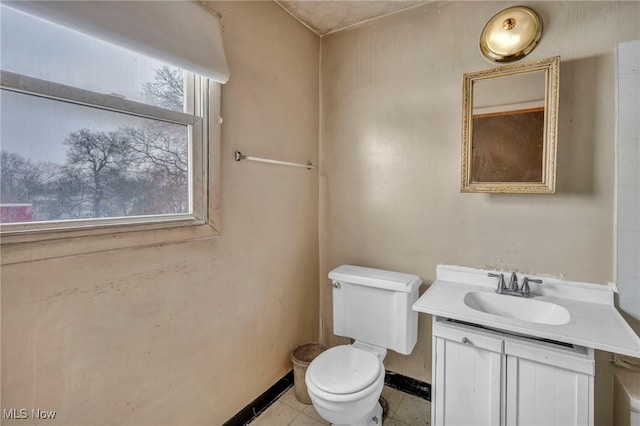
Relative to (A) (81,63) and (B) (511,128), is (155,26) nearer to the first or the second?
(A) (81,63)

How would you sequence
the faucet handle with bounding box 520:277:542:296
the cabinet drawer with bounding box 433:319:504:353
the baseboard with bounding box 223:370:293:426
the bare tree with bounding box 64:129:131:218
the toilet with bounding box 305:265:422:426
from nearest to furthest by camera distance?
the bare tree with bounding box 64:129:131:218, the cabinet drawer with bounding box 433:319:504:353, the toilet with bounding box 305:265:422:426, the faucet handle with bounding box 520:277:542:296, the baseboard with bounding box 223:370:293:426

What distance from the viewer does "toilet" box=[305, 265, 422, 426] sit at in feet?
4.64

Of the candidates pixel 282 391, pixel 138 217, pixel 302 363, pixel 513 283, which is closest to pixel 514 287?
pixel 513 283

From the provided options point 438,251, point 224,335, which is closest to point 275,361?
point 224,335

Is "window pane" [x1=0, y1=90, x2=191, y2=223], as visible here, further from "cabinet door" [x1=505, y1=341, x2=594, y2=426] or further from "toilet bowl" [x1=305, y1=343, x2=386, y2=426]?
"cabinet door" [x1=505, y1=341, x2=594, y2=426]

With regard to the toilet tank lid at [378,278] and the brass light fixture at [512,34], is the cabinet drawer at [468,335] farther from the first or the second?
the brass light fixture at [512,34]

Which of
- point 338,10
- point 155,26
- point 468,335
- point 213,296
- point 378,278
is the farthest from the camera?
point 338,10

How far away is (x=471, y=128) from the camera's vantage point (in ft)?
5.57

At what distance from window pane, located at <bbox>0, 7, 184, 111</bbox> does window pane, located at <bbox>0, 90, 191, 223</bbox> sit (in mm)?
91

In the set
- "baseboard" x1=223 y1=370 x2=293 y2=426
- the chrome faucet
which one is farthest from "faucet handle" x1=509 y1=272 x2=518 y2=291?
"baseboard" x1=223 y1=370 x2=293 y2=426

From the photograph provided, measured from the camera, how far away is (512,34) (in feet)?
5.33

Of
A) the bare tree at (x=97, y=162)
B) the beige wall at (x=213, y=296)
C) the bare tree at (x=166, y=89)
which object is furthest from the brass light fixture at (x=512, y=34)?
the bare tree at (x=97, y=162)

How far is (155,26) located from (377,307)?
5.83 ft

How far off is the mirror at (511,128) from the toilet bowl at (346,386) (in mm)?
1104
